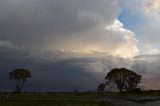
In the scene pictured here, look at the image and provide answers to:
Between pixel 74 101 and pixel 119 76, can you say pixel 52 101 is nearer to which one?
pixel 74 101

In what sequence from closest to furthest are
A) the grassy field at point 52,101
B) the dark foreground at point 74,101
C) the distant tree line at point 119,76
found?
the grassy field at point 52,101 < the dark foreground at point 74,101 < the distant tree line at point 119,76

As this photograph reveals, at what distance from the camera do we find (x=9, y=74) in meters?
183

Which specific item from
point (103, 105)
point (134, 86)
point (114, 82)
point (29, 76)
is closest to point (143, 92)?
point (134, 86)

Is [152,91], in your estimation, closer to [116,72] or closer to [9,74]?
[116,72]

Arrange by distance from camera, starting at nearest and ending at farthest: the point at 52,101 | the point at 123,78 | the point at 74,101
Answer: the point at 52,101 → the point at 74,101 → the point at 123,78

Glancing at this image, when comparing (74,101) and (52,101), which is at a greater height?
(74,101)

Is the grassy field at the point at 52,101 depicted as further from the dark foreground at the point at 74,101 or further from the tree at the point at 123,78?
the tree at the point at 123,78

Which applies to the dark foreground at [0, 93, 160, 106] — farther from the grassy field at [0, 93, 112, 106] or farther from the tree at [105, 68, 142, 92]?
the tree at [105, 68, 142, 92]

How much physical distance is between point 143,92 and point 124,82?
13365mm

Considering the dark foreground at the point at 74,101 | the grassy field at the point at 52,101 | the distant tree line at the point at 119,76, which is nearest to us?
the grassy field at the point at 52,101

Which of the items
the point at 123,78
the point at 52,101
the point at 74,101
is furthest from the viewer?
the point at 123,78

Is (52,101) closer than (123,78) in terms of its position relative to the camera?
Yes

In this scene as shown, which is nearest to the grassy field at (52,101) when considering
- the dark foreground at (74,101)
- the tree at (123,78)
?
the dark foreground at (74,101)

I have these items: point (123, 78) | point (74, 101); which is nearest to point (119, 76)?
point (123, 78)
